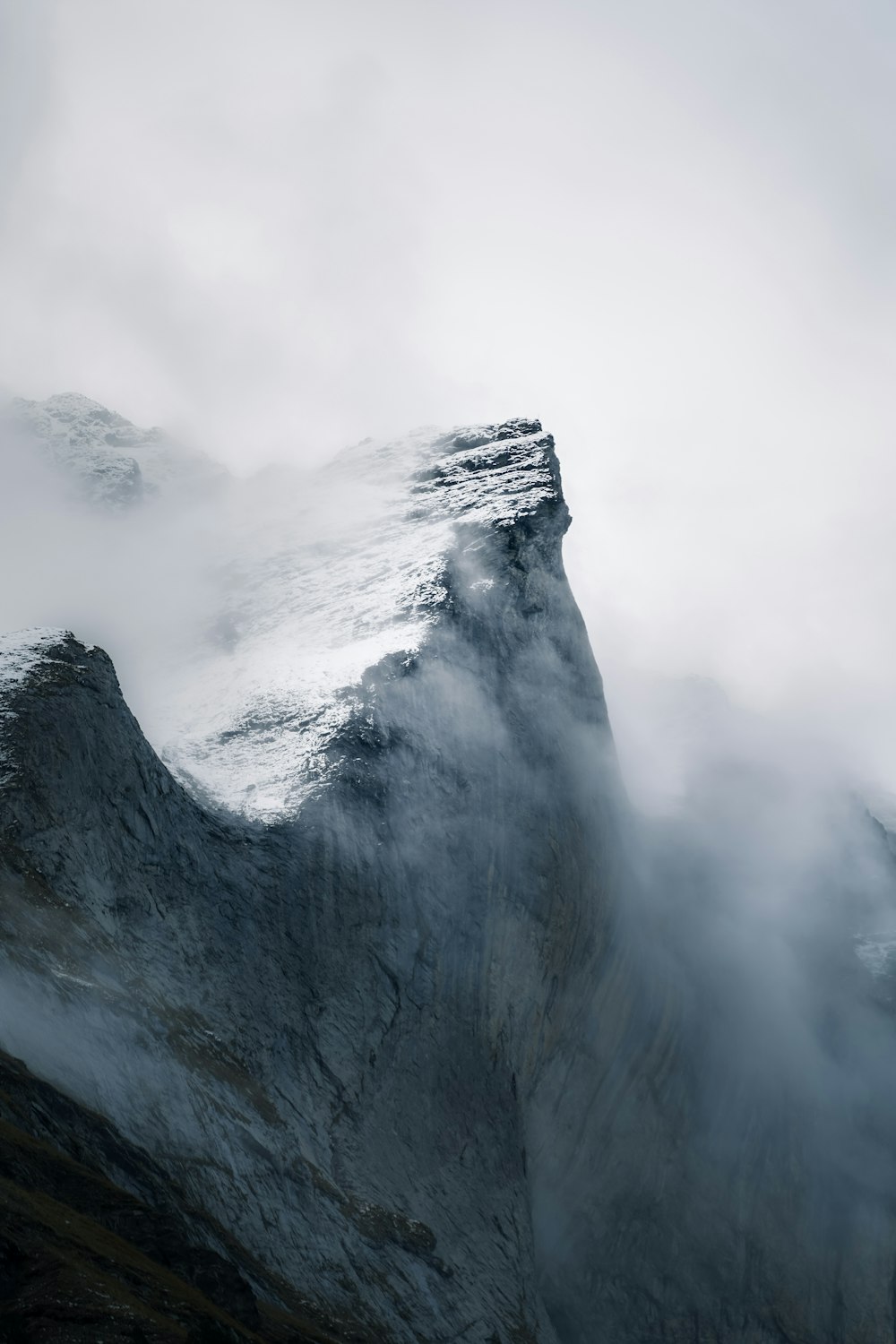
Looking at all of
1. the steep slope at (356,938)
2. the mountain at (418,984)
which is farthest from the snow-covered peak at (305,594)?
the steep slope at (356,938)

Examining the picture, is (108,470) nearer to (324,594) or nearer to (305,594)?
(305,594)

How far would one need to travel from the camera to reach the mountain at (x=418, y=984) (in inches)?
1955

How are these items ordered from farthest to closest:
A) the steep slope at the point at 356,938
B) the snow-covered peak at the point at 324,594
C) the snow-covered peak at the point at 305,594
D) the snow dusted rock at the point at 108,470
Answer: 1. the snow dusted rock at the point at 108,470
2. the snow-covered peak at the point at 305,594
3. the snow-covered peak at the point at 324,594
4. the steep slope at the point at 356,938

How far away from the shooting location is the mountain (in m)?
49.7

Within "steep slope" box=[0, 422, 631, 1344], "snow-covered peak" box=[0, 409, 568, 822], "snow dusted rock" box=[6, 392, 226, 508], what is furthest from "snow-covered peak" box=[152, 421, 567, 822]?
"snow dusted rock" box=[6, 392, 226, 508]

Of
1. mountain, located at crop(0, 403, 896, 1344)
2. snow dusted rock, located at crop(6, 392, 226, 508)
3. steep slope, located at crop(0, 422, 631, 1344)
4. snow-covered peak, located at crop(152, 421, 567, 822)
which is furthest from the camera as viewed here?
snow dusted rock, located at crop(6, 392, 226, 508)

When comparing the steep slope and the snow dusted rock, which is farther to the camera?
the snow dusted rock

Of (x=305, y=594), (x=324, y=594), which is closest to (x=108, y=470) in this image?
(x=305, y=594)

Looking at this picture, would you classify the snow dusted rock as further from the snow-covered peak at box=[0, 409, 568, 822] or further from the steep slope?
the steep slope

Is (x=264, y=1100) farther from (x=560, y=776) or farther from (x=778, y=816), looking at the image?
(x=778, y=816)

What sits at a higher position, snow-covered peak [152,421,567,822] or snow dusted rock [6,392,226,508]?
snow dusted rock [6,392,226,508]

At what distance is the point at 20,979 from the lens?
4866cm

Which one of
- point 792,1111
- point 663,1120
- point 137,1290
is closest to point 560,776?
point 663,1120

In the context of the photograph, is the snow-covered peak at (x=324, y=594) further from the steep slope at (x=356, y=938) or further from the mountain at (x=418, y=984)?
the steep slope at (x=356, y=938)
